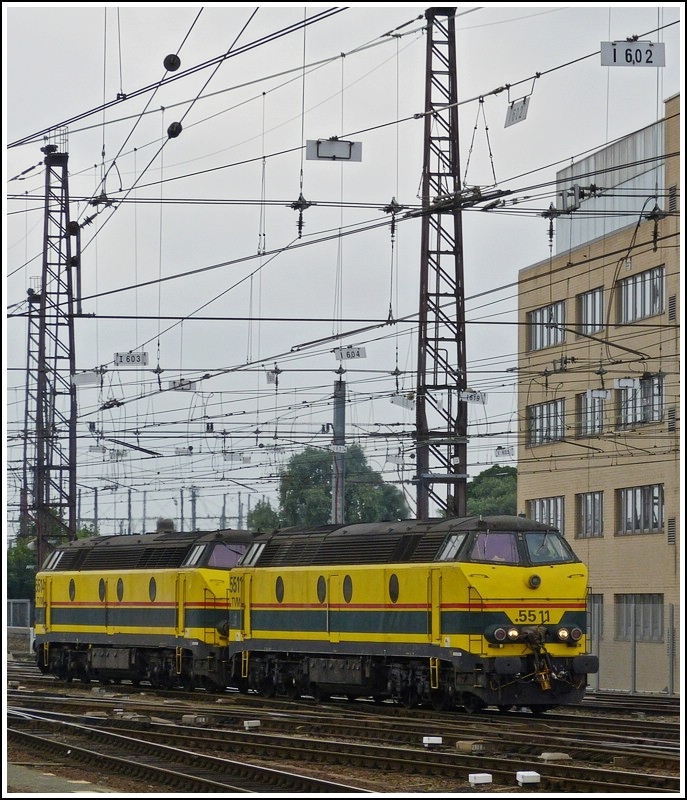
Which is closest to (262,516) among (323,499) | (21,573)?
(323,499)

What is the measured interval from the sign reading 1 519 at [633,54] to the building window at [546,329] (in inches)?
1539

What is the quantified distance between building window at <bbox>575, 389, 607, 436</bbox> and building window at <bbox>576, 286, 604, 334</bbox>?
8.49 ft

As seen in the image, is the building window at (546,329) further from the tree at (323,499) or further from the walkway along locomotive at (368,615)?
the tree at (323,499)

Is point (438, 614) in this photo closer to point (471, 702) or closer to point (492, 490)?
point (471, 702)

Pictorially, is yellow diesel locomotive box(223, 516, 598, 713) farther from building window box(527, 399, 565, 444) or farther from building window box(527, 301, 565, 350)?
building window box(527, 301, 565, 350)

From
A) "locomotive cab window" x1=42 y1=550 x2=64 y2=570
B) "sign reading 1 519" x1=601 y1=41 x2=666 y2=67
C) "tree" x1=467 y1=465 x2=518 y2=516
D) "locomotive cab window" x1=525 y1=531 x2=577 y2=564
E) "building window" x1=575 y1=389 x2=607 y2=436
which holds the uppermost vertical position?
"sign reading 1 519" x1=601 y1=41 x2=666 y2=67

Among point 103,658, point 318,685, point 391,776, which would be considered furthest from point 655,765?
point 103,658

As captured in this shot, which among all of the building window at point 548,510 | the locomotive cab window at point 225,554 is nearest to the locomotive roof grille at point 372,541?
the locomotive cab window at point 225,554

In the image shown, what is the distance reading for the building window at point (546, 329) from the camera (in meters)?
61.9

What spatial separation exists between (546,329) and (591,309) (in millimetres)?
5201

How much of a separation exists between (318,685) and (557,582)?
6.34m

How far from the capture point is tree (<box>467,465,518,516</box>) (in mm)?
114500

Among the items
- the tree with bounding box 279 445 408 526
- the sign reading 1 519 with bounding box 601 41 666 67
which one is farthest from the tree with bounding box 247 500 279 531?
the sign reading 1 519 with bounding box 601 41 666 67

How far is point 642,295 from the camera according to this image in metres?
55.9
